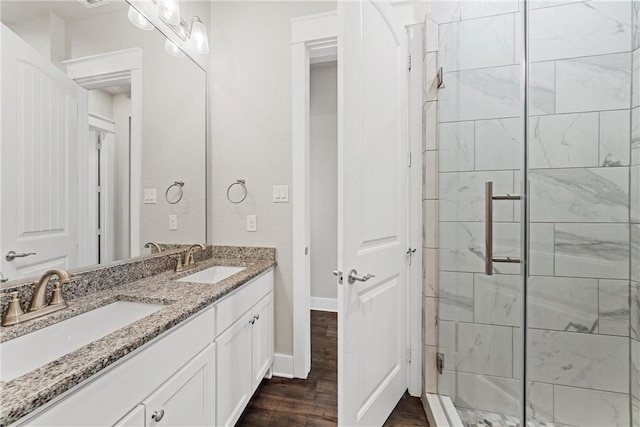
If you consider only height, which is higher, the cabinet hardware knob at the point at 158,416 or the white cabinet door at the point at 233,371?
the cabinet hardware knob at the point at 158,416

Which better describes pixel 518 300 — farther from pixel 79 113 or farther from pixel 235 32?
pixel 235 32

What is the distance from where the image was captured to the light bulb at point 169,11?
5.15ft

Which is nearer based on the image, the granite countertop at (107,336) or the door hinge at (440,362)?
the granite countertop at (107,336)

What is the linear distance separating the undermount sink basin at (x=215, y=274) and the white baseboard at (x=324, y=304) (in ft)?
5.32

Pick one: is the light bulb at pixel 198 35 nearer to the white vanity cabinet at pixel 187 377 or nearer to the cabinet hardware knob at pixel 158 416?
the white vanity cabinet at pixel 187 377

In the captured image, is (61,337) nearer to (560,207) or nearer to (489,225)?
(489,225)

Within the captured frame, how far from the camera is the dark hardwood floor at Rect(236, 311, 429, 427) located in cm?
150

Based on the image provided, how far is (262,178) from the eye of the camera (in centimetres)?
198

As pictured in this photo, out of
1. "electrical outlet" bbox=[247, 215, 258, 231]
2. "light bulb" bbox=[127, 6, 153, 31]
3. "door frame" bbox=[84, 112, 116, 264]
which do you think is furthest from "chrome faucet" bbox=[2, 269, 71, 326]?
"light bulb" bbox=[127, 6, 153, 31]

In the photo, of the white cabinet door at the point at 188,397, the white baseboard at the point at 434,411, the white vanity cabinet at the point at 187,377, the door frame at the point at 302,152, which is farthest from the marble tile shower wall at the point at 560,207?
the white cabinet door at the point at 188,397

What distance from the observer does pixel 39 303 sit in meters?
0.93

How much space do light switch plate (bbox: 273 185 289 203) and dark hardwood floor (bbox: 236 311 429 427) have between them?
47.5 inches

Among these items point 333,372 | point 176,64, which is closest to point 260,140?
point 176,64

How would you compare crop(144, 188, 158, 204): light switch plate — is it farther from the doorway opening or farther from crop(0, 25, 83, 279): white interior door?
crop(0, 25, 83, 279): white interior door
